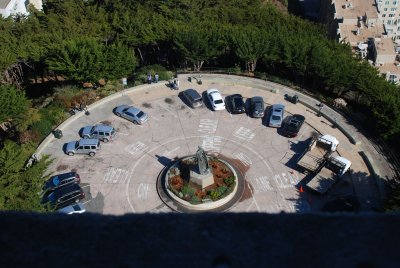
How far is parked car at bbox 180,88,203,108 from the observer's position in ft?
153

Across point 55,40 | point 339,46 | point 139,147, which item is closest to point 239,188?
point 139,147

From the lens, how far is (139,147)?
42375 millimetres

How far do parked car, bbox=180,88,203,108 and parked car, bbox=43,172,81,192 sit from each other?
1514 cm

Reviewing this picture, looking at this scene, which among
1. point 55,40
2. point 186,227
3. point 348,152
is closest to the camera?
point 186,227

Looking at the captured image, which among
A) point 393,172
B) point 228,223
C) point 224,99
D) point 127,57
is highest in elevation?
point 228,223

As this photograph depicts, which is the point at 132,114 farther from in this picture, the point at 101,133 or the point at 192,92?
the point at 192,92

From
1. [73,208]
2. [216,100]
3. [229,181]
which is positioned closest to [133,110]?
[216,100]

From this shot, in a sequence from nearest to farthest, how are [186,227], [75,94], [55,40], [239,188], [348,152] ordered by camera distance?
[186,227], [239,188], [348,152], [75,94], [55,40]

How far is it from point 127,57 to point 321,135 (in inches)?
929

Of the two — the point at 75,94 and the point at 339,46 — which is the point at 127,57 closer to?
the point at 75,94

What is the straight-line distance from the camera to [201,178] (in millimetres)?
36375

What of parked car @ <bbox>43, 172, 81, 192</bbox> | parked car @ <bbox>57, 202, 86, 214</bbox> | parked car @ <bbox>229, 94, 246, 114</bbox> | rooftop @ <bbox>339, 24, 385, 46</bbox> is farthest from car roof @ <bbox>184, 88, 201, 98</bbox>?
rooftop @ <bbox>339, 24, 385, 46</bbox>

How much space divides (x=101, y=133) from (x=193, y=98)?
35.1 feet

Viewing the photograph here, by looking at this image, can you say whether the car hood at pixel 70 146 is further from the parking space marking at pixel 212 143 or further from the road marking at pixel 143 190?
the parking space marking at pixel 212 143
